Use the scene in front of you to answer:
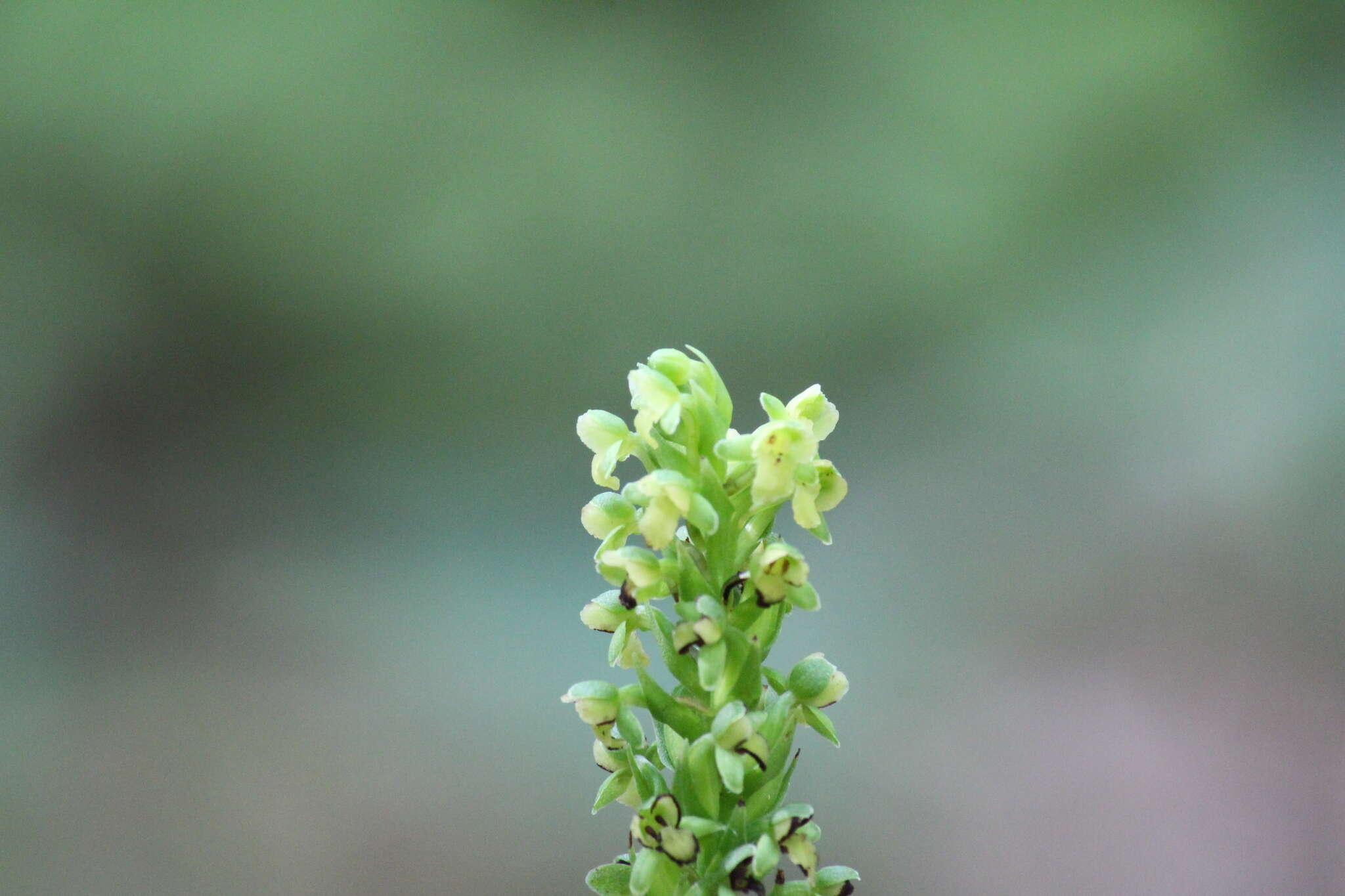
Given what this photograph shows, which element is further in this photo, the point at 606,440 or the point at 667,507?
the point at 606,440

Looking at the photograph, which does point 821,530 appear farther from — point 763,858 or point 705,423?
point 763,858

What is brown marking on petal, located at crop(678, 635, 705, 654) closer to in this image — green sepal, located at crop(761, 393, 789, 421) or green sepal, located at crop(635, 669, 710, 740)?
green sepal, located at crop(635, 669, 710, 740)

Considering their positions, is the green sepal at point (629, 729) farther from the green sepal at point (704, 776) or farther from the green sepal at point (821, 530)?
the green sepal at point (821, 530)

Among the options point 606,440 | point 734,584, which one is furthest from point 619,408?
point 734,584

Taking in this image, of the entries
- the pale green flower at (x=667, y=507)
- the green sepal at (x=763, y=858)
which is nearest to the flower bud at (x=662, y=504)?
the pale green flower at (x=667, y=507)

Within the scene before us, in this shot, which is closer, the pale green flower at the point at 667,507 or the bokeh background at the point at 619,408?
the pale green flower at the point at 667,507

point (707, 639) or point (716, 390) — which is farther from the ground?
point (716, 390)

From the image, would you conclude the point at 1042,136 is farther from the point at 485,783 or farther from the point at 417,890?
the point at 417,890
